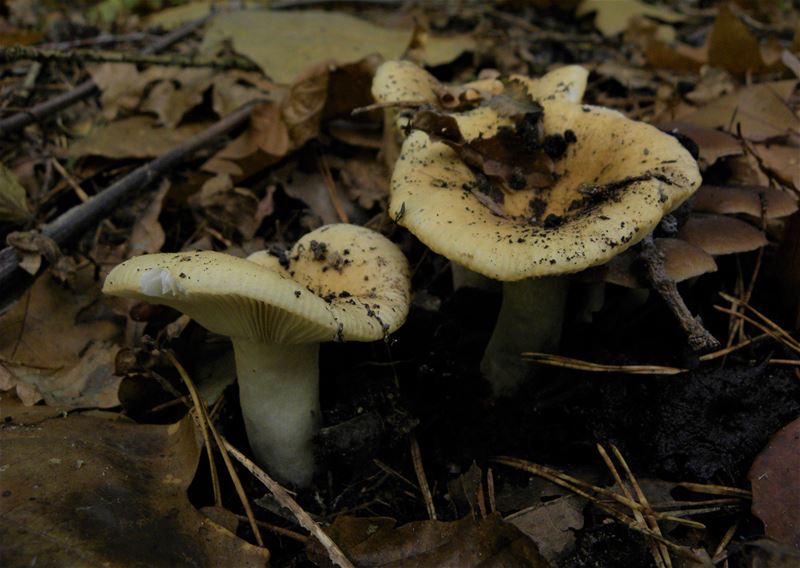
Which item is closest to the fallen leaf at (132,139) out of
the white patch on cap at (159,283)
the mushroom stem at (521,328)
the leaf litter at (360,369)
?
the leaf litter at (360,369)

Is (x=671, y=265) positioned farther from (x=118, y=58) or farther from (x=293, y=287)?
(x=118, y=58)

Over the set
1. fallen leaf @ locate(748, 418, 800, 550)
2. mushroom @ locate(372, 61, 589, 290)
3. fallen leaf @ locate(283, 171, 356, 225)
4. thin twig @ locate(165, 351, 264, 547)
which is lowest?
thin twig @ locate(165, 351, 264, 547)

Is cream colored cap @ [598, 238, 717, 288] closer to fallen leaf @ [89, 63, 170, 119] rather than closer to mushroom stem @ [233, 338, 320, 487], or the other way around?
mushroom stem @ [233, 338, 320, 487]

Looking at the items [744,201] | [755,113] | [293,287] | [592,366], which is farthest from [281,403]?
[755,113]

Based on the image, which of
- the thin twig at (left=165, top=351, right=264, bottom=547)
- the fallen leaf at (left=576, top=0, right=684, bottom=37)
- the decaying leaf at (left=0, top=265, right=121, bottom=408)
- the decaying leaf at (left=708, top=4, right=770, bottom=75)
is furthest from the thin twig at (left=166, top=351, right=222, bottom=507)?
the fallen leaf at (left=576, top=0, right=684, bottom=37)

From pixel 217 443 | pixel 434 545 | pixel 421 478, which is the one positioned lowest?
pixel 421 478

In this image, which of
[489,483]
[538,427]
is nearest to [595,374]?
[538,427]
